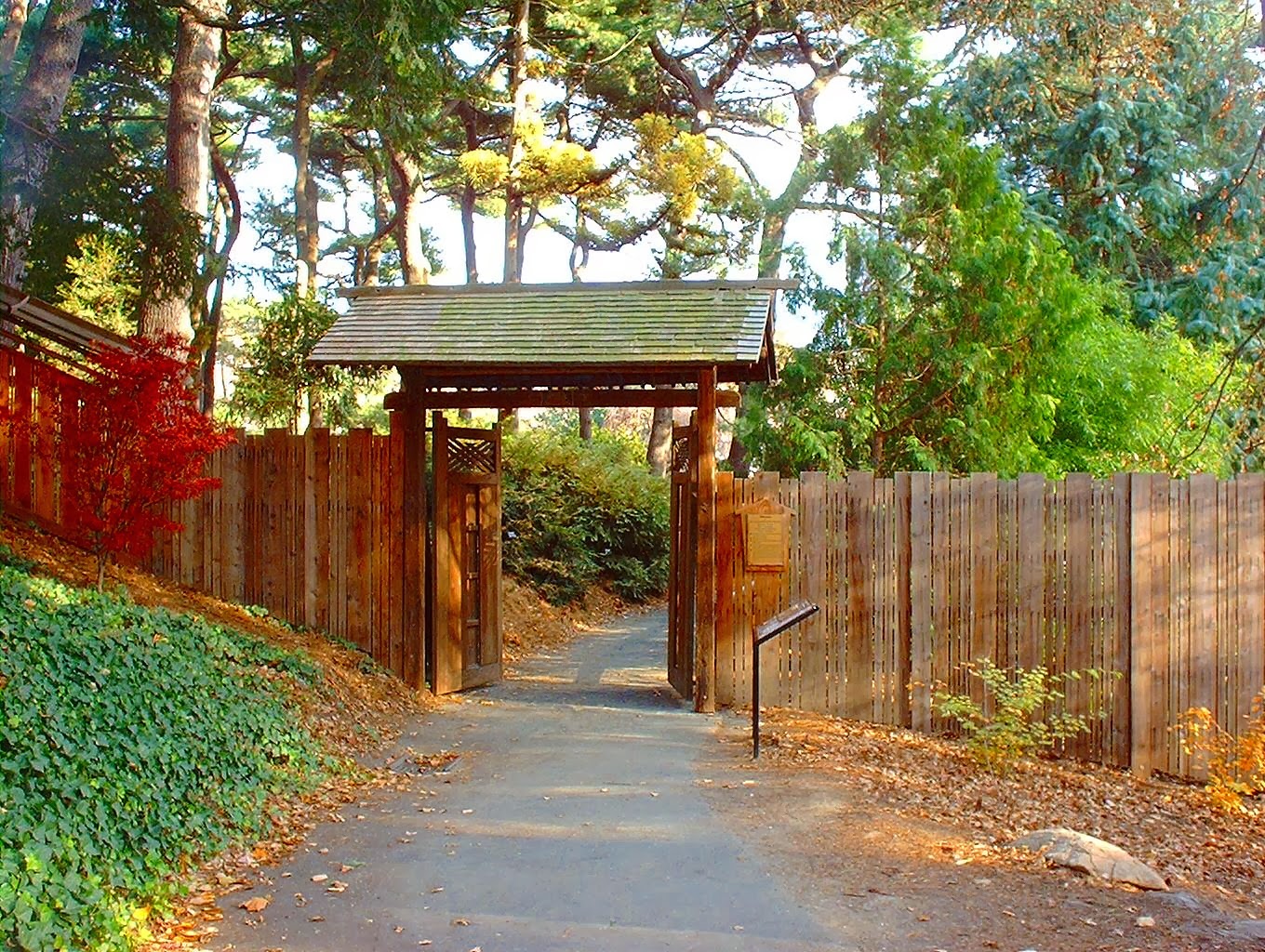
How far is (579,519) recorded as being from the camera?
20.3 metres

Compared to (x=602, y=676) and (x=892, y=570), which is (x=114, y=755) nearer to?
(x=892, y=570)

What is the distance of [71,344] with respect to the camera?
1189 centimetres

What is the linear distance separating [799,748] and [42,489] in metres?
7.65

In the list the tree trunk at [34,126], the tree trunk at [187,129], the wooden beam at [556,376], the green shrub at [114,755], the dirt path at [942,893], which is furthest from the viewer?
the tree trunk at [187,129]

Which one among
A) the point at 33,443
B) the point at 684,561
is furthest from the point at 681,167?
the point at 33,443

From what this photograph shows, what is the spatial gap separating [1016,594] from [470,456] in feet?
18.6

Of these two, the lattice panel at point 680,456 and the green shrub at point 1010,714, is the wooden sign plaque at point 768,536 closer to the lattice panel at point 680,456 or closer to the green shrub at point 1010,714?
the lattice panel at point 680,456

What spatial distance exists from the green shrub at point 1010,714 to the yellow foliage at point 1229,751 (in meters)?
0.80

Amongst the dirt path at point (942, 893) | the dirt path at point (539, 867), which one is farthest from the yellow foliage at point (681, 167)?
the dirt path at point (942, 893)

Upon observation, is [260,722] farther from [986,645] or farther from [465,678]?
[986,645]

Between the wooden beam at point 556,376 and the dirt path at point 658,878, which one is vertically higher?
the wooden beam at point 556,376

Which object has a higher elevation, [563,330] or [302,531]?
[563,330]

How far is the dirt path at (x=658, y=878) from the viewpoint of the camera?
17.3ft

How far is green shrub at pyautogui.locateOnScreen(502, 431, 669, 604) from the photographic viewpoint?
64.1ft
